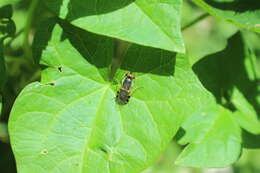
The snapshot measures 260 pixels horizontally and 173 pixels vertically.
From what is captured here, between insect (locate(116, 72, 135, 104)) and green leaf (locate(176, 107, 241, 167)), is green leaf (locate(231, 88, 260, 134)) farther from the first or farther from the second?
insect (locate(116, 72, 135, 104))

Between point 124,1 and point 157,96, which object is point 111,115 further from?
point 124,1

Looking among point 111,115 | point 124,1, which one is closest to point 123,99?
point 111,115

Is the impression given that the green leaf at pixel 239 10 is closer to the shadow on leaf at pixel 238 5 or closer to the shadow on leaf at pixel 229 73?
the shadow on leaf at pixel 238 5

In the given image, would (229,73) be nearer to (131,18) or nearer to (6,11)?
(131,18)

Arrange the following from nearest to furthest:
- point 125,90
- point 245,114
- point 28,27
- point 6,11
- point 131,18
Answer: point 131,18 → point 125,90 → point 6,11 → point 28,27 → point 245,114

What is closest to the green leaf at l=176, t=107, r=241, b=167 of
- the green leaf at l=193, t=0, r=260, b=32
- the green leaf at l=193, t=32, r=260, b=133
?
the green leaf at l=193, t=32, r=260, b=133

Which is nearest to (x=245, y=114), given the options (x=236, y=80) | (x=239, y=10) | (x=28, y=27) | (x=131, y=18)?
(x=236, y=80)
